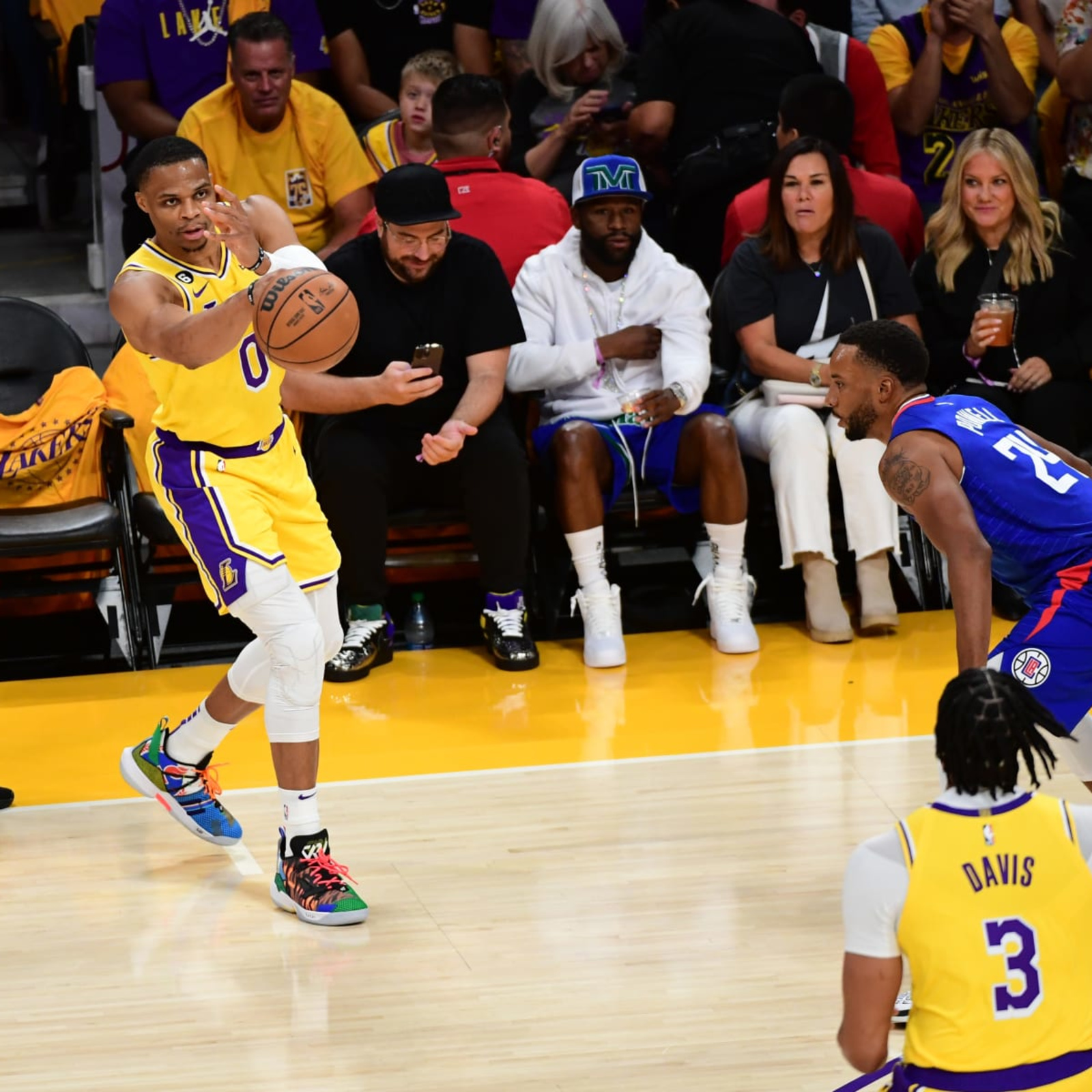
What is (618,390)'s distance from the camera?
248 inches

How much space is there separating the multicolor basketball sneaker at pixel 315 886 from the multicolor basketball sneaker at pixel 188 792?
16.7 inches

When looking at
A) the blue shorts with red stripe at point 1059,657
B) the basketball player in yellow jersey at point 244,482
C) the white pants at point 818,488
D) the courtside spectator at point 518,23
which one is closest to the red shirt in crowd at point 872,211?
the white pants at point 818,488

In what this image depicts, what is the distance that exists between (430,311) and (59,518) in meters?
1.42

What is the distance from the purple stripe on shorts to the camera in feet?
7.79

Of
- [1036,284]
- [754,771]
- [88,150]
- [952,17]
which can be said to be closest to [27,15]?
[88,150]

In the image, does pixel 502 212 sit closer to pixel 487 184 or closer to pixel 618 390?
pixel 487 184

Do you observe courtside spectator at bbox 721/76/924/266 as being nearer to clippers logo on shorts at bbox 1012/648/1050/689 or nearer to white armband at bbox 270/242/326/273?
white armband at bbox 270/242/326/273

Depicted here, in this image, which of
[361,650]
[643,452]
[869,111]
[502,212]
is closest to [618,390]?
[643,452]

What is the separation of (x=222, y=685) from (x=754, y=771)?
1.50 m

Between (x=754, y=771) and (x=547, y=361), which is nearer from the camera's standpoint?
(x=754, y=771)

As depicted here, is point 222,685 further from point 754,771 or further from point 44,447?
point 44,447

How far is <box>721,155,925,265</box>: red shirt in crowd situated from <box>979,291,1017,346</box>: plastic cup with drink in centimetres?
60

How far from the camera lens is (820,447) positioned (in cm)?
612

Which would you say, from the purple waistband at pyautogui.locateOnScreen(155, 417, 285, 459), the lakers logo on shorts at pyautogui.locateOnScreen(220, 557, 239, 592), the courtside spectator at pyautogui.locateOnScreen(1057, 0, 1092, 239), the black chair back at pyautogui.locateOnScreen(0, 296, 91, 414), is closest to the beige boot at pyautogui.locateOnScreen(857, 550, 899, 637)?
the courtside spectator at pyautogui.locateOnScreen(1057, 0, 1092, 239)
